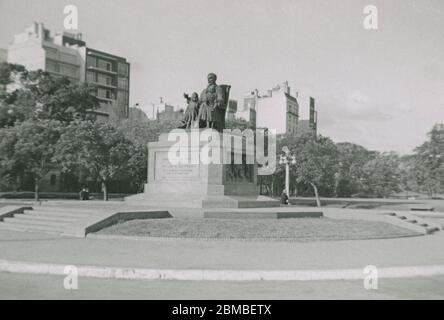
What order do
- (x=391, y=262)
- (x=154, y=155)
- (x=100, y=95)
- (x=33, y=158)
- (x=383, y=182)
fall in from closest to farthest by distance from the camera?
1. (x=391, y=262)
2. (x=154, y=155)
3. (x=33, y=158)
4. (x=383, y=182)
5. (x=100, y=95)

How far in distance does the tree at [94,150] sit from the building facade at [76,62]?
2904cm

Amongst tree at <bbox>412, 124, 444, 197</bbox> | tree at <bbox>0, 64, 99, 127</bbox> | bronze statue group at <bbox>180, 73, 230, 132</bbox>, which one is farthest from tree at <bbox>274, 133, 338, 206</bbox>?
bronze statue group at <bbox>180, 73, 230, 132</bbox>

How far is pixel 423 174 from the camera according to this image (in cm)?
4678

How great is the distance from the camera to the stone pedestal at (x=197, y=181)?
20.2 metres

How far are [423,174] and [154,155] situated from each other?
3203cm

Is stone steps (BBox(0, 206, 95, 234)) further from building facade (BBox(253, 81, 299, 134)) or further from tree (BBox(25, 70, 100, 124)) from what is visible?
building facade (BBox(253, 81, 299, 134))

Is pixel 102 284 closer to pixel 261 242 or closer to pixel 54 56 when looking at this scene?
pixel 261 242

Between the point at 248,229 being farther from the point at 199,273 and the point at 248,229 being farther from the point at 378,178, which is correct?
the point at 378,178

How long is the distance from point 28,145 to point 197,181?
2323 centimetres

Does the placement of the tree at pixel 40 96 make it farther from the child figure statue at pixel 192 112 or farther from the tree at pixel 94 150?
the child figure statue at pixel 192 112

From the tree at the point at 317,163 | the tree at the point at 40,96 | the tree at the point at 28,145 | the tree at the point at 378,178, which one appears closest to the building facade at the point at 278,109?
the tree at the point at 378,178
